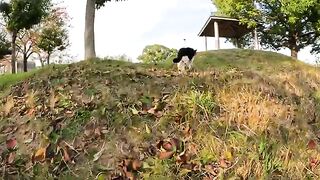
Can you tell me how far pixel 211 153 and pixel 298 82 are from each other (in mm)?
2856

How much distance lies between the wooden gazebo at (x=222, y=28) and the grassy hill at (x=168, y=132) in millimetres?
18786

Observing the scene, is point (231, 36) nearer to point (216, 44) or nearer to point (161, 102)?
point (216, 44)

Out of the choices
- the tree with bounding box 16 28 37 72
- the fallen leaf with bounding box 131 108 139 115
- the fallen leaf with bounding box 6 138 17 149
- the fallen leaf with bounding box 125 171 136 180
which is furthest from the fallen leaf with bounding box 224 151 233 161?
the tree with bounding box 16 28 37 72

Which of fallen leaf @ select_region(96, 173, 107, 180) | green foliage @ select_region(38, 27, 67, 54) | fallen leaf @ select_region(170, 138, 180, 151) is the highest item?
green foliage @ select_region(38, 27, 67, 54)

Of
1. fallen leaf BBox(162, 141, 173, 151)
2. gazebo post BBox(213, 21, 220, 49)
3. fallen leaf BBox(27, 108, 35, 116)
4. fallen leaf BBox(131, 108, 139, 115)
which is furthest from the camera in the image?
gazebo post BBox(213, 21, 220, 49)

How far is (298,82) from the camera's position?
254 inches

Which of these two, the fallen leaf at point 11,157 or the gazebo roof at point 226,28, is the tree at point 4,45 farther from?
the fallen leaf at point 11,157

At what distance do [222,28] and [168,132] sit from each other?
78.0ft

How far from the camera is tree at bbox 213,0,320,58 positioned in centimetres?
2436

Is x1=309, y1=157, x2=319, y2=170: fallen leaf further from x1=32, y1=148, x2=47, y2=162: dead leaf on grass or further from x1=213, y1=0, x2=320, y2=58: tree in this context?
x1=213, y1=0, x2=320, y2=58: tree

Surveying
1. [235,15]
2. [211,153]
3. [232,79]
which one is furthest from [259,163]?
[235,15]

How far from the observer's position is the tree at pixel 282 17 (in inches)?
959

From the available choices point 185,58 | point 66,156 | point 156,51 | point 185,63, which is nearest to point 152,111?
point 66,156

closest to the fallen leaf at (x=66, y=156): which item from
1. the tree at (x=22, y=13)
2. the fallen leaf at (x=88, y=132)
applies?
the fallen leaf at (x=88, y=132)
